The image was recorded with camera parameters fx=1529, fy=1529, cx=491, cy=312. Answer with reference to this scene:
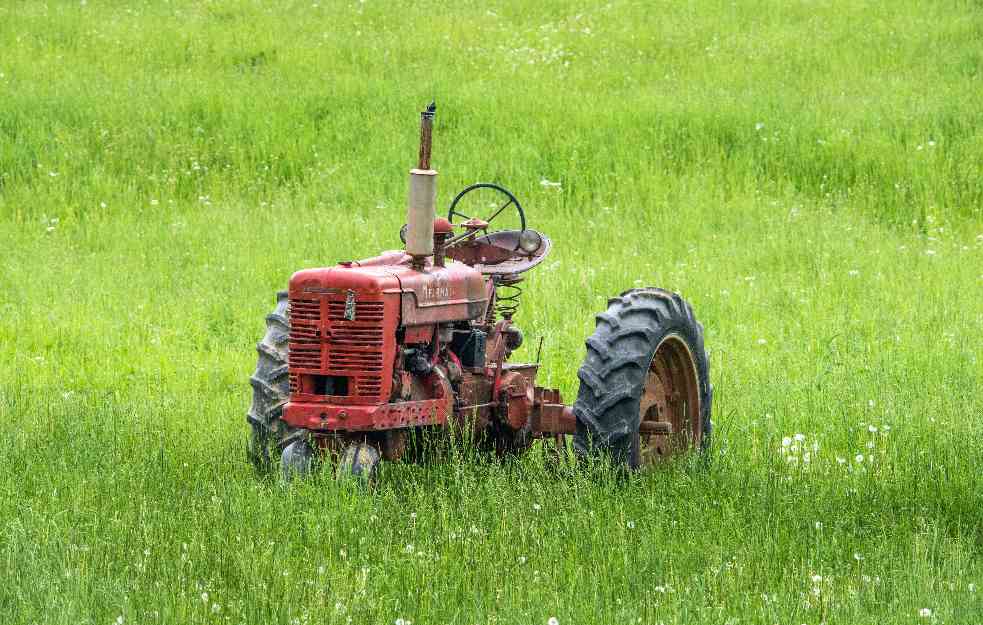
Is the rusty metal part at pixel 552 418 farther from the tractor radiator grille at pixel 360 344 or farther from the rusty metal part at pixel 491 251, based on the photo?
the tractor radiator grille at pixel 360 344

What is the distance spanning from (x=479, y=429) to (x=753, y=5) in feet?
55.8

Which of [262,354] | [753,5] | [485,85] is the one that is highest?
A: [753,5]

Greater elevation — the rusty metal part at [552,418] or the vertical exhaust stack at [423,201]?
the vertical exhaust stack at [423,201]

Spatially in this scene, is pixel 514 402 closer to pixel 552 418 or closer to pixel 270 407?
pixel 552 418

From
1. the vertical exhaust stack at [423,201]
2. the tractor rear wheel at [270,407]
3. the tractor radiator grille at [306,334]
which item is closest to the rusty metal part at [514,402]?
the vertical exhaust stack at [423,201]

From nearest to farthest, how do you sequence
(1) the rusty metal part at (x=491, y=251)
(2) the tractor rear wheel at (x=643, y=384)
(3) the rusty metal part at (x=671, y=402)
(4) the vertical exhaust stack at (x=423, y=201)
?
(4) the vertical exhaust stack at (x=423, y=201) < (2) the tractor rear wheel at (x=643, y=384) < (3) the rusty metal part at (x=671, y=402) < (1) the rusty metal part at (x=491, y=251)

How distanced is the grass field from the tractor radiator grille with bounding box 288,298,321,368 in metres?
0.59

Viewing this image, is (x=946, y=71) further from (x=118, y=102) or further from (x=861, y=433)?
(x=861, y=433)

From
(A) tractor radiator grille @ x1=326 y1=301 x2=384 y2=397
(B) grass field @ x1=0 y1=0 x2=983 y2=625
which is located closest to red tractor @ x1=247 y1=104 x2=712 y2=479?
(A) tractor radiator grille @ x1=326 y1=301 x2=384 y2=397

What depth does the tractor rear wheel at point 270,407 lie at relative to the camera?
25.4 feet

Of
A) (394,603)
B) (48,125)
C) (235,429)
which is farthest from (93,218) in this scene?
(394,603)

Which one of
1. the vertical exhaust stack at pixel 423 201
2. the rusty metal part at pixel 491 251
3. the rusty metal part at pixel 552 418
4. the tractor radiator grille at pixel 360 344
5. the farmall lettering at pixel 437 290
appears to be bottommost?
the rusty metal part at pixel 552 418

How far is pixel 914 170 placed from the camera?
54.3ft

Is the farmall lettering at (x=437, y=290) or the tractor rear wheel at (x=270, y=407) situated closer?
the farmall lettering at (x=437, y=290)
